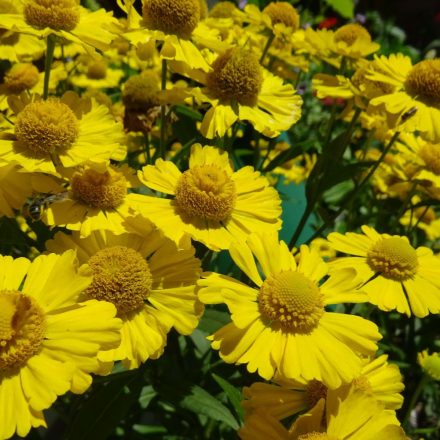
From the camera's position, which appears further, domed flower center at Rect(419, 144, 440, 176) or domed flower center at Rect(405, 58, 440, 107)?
domed flower center at Rect(419, 144, 440, 176)

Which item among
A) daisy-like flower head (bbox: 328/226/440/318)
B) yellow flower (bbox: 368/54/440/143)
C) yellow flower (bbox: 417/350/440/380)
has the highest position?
yellow flower (bbox: 368/54/440/143)

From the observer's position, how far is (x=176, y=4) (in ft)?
3.39

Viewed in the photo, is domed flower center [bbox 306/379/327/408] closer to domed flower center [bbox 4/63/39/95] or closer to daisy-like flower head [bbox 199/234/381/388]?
daisy-like flower head [bbox 199/234/381/388]

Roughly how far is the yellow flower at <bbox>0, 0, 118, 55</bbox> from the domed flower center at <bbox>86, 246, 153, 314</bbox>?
0.39 meters

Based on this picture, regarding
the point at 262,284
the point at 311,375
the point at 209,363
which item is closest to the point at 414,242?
the point at 209,363

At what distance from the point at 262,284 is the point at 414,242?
1224 mm

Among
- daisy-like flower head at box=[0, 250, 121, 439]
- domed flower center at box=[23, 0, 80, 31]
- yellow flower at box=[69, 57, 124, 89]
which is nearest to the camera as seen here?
daisy-like flower head at box=[0, 250, 121, 439]

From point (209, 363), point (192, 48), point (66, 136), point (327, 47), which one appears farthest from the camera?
point (327, 47)

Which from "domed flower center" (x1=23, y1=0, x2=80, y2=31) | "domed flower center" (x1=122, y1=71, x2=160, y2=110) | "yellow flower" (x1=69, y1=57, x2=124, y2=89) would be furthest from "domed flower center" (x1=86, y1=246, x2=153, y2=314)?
"yellow flower" (x1=69, y1=57, x2=124, y2=89)

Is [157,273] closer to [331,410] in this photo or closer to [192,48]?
[331,410]

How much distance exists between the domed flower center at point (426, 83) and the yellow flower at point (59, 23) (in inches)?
26.6

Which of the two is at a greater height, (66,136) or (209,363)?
(66,136)

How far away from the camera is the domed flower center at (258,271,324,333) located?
2.68ft

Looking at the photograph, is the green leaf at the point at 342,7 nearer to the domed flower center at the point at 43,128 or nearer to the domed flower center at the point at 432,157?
the domed flower center at the point at 432,157
